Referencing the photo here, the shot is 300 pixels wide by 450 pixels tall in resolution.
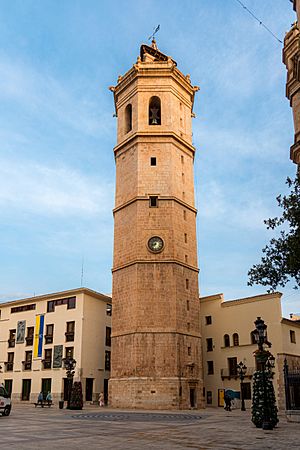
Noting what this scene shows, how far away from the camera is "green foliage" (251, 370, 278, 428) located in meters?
16.0

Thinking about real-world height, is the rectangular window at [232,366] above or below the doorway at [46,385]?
above

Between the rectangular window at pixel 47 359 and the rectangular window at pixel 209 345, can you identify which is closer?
the rectangular window at pixel 209 345

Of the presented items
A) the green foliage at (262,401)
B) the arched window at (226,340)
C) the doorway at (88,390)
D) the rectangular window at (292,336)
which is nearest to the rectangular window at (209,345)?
the arched window at (226,340)

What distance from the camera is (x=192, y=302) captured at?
3756 centimetres

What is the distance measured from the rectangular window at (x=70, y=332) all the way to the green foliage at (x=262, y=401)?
2813 cm

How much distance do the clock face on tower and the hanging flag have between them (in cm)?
1566

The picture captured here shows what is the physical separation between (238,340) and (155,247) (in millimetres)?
11518

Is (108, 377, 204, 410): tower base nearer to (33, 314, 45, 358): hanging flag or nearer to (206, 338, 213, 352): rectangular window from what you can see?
(206, 338, 213, 352): rectangular window

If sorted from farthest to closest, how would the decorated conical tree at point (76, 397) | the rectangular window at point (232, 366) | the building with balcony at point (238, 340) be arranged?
the rectangular window at point (232, 366) → the building with balcony at point (238, 340) → the decorated conical tree at point (76, 397)

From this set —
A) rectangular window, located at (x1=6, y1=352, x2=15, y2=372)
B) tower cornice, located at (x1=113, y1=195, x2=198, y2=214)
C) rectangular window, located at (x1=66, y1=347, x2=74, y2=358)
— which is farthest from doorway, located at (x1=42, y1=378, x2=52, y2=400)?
Answer: tower cornice, located at (x1=113, y1=195, x2=198, y2=214)

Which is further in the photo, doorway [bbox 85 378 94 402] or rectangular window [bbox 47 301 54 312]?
rectangular window [bbox 47 301 54 312]

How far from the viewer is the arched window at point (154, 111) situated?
140ft

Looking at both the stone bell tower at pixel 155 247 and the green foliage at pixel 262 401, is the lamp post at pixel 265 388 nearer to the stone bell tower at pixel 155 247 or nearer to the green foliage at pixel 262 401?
the green foliage at pixel 262 401

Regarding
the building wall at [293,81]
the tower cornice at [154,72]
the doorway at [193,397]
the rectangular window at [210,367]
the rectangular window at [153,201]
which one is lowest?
the doorway at [193,397]
